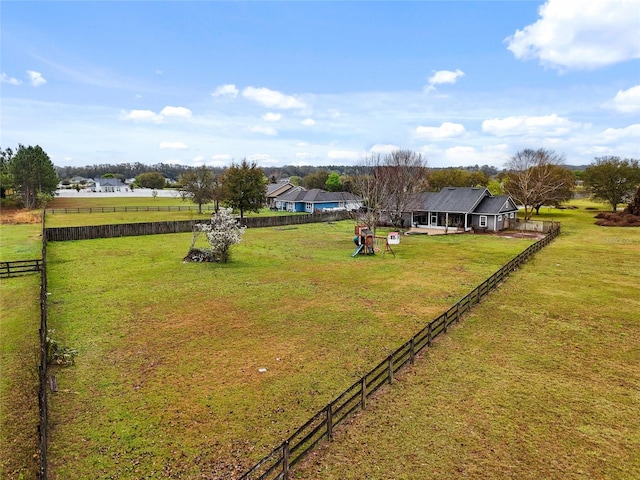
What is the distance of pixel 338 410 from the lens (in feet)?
30.3

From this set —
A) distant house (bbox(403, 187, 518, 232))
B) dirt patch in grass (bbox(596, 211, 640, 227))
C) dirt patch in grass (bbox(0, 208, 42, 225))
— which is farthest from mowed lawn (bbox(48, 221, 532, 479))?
dirt patch in grass (bbox(596, 211, 640, 227))

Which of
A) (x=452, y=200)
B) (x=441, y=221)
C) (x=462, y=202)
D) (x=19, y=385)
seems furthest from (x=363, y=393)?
(x=452, y=200)

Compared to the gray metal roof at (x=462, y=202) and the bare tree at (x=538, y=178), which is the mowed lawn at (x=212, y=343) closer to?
the gray metal roof at (x=462, y=202)

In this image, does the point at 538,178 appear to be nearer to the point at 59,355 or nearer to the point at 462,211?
the point at 462,211

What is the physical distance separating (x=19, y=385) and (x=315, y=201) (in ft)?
199

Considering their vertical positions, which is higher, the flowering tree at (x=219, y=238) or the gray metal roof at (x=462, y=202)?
the gray metal roof at (x=462, y=202)

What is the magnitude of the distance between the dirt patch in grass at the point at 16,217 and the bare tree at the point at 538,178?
66.8 m

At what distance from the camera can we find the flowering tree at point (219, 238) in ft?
89.0

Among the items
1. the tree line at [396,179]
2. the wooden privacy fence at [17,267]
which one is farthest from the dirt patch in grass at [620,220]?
the wooden privacy fence at [17,267]

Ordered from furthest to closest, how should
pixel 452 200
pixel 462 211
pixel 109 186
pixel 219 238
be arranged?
pixel 109 186 → pixel 452 200 → pixel 462 211 → pixel 219 238

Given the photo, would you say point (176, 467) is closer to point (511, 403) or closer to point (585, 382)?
point (511, 403)

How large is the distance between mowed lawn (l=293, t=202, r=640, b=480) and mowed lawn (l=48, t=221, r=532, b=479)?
173cm

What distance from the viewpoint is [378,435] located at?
30.4ft

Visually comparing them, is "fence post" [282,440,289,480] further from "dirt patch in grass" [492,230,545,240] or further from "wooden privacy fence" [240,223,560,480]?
"dirt patch in grass" [492,230,545,240]
